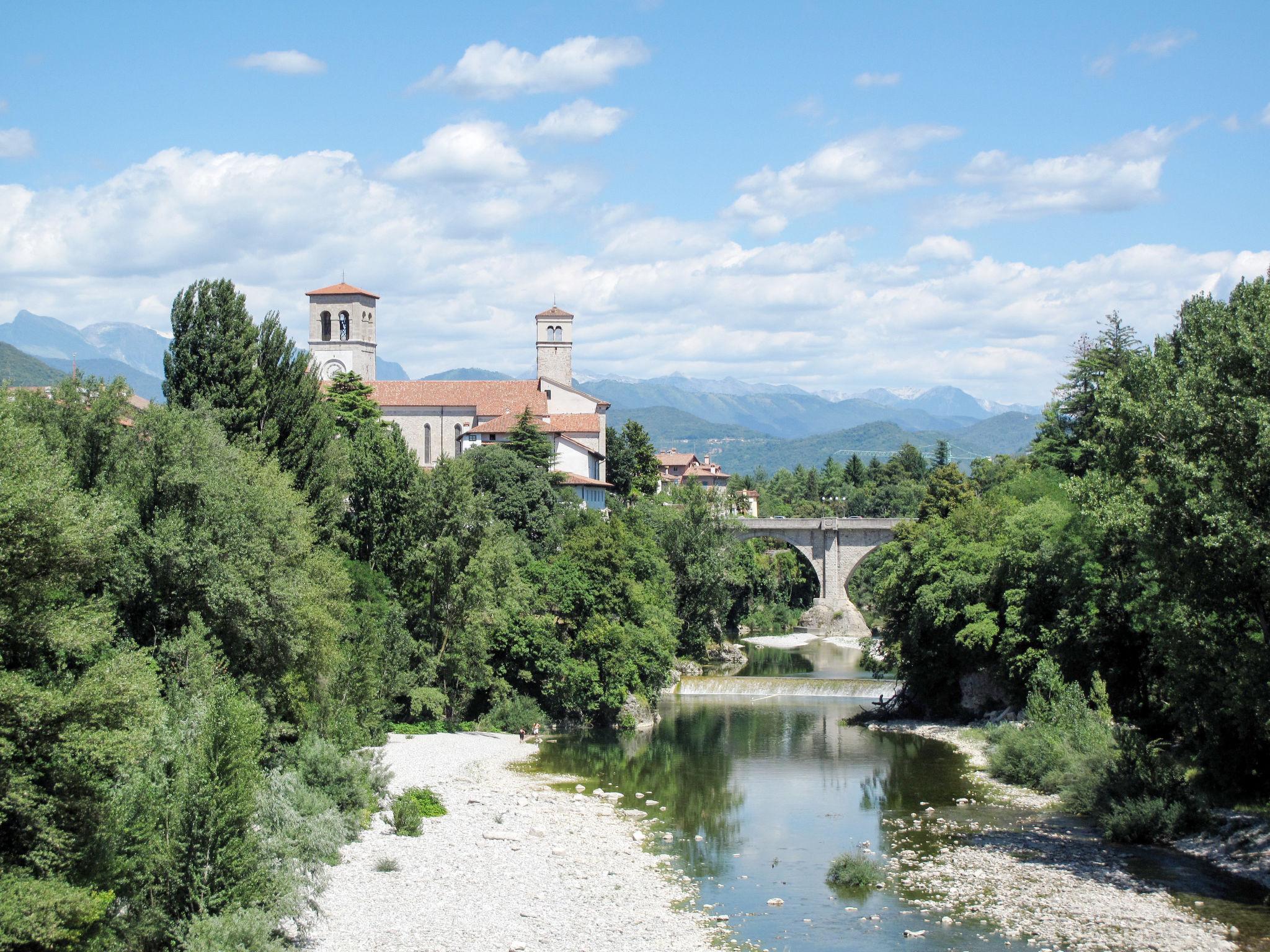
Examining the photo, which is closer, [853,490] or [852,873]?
[852,873]

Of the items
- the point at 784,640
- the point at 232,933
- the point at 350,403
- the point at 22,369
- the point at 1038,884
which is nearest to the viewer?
the point at 232,933

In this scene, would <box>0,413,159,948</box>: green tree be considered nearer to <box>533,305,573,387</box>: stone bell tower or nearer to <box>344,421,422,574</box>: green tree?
<box>344,421,422,574</box>: green tree

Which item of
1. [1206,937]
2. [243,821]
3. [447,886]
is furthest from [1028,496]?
[243,821]

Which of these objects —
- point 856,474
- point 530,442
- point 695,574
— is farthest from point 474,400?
point 856,474

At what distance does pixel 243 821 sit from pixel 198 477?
10.3 m

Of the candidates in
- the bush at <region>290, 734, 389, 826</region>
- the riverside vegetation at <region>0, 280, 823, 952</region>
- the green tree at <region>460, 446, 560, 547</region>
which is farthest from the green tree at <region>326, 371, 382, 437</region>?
the bush at <region>290, 734, 389, 826</region>

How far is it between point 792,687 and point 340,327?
55.3 m

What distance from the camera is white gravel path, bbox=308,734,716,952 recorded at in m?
18.5

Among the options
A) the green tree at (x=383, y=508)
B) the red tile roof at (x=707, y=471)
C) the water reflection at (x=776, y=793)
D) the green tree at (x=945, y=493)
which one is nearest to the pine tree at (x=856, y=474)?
the red tile roof at (x=707, y=471)

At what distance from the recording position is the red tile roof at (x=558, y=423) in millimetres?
75688

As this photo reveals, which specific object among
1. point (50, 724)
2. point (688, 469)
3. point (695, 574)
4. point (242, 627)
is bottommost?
point (695, 574)

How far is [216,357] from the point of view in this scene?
34.9 metres

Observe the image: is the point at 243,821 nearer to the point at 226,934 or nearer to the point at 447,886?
the point at 226,934

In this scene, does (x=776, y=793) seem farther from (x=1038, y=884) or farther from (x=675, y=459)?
(x=675, y=459)
